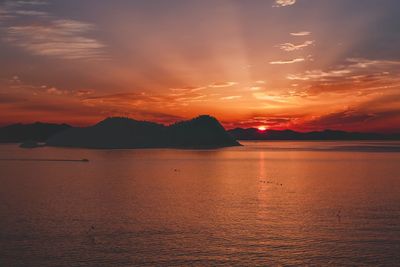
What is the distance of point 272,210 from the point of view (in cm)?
3447

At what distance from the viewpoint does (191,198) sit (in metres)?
41.8

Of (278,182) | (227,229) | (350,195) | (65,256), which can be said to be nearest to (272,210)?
(227,229)

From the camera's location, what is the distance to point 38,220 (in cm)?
3022

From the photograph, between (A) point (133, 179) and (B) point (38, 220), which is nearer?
(B) point (38, 220)

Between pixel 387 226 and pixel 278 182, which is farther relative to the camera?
pixel 278 182

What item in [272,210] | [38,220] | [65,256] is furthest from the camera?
[272,210]

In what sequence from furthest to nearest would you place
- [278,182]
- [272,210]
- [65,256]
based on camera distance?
[278,182], [272,210], [65,256]

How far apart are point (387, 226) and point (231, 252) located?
11.7 m

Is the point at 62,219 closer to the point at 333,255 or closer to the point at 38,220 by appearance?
the point at 38,220

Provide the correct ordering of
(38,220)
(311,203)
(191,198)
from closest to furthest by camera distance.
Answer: (38,220) < (311,203) < (191,198)

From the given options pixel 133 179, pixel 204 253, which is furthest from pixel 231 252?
pixel 133 179

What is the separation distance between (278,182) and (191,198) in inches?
728

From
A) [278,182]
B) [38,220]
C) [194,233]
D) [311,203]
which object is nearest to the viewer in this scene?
[194,233]

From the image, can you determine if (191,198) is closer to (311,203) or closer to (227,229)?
(311,203)
